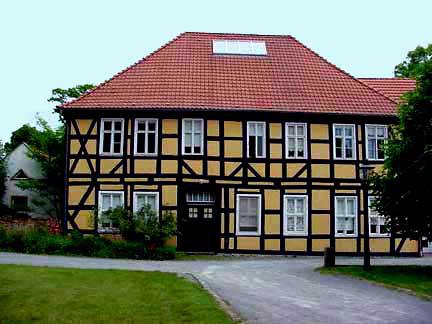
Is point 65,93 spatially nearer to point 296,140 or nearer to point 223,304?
point 296,140

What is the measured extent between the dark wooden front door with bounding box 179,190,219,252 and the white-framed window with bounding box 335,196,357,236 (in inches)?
198

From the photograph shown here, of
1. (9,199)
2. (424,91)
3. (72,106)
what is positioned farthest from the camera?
(9,199)

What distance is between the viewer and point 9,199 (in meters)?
34.4

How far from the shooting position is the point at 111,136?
76.3 feet

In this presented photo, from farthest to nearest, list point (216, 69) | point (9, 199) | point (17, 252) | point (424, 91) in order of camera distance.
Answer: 1. point (9, 199)
2. point (216, 69)
3. point (17, 252)
4. point (424, 91)

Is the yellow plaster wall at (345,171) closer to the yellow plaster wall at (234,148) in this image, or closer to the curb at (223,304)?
the yellow plaster wall at (234,148)

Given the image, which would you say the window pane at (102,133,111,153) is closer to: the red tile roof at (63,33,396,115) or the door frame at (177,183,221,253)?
the red tile roof at (63,33,396,115)

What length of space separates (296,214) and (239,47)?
28.7ft

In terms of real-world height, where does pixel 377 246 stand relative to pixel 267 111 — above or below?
below

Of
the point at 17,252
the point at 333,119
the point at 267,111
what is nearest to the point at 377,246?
the point at 333,119

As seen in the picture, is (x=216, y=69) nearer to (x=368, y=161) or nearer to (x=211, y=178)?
(x=211, y=178)

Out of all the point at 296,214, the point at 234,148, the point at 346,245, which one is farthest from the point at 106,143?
the point at 346,245

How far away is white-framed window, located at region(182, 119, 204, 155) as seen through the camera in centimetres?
2328

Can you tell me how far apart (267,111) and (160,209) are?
582cm
